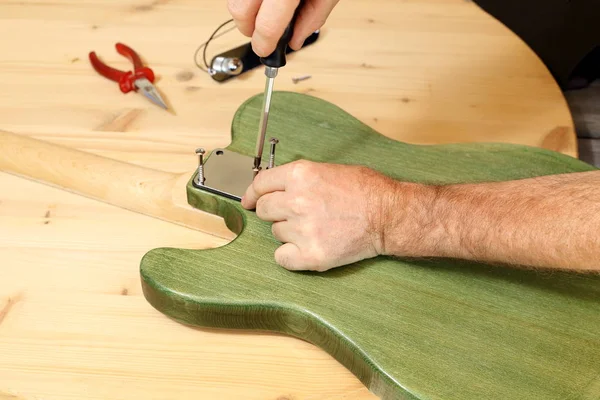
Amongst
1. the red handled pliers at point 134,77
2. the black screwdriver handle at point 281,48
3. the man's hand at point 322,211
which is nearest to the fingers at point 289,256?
the man's hand at point 322,211

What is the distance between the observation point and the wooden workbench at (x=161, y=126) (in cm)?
79

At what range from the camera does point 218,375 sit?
31.1 inches

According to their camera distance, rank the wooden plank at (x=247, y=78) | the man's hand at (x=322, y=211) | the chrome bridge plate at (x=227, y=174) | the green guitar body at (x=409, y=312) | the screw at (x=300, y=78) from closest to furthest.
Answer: the green guitar body at (x=409, y=312) → the man's hand at (x=322, y=211) → the chrome bridge plate at (x=227, y=174) → the wooden plank at (x=247, y=78) → the screw at (x=300, y=78)

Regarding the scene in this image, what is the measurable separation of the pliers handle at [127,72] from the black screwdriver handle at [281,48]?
41 cm

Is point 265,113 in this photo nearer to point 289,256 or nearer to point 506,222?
point 289,256

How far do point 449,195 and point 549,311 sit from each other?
200 mm

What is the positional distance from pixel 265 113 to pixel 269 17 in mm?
161

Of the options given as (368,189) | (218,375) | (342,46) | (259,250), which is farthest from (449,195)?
(342,46)

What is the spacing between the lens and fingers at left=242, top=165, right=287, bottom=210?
3.01 feet

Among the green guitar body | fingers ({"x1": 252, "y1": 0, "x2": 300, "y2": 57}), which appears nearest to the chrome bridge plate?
the green guitar body

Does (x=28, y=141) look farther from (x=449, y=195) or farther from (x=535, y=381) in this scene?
(x=535, y=381)

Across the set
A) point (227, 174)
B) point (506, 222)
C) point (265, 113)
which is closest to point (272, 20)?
point (265, 113)

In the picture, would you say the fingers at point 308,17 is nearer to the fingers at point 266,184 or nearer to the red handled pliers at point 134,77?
the fingers at point 266,184

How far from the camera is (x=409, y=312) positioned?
836 mm
